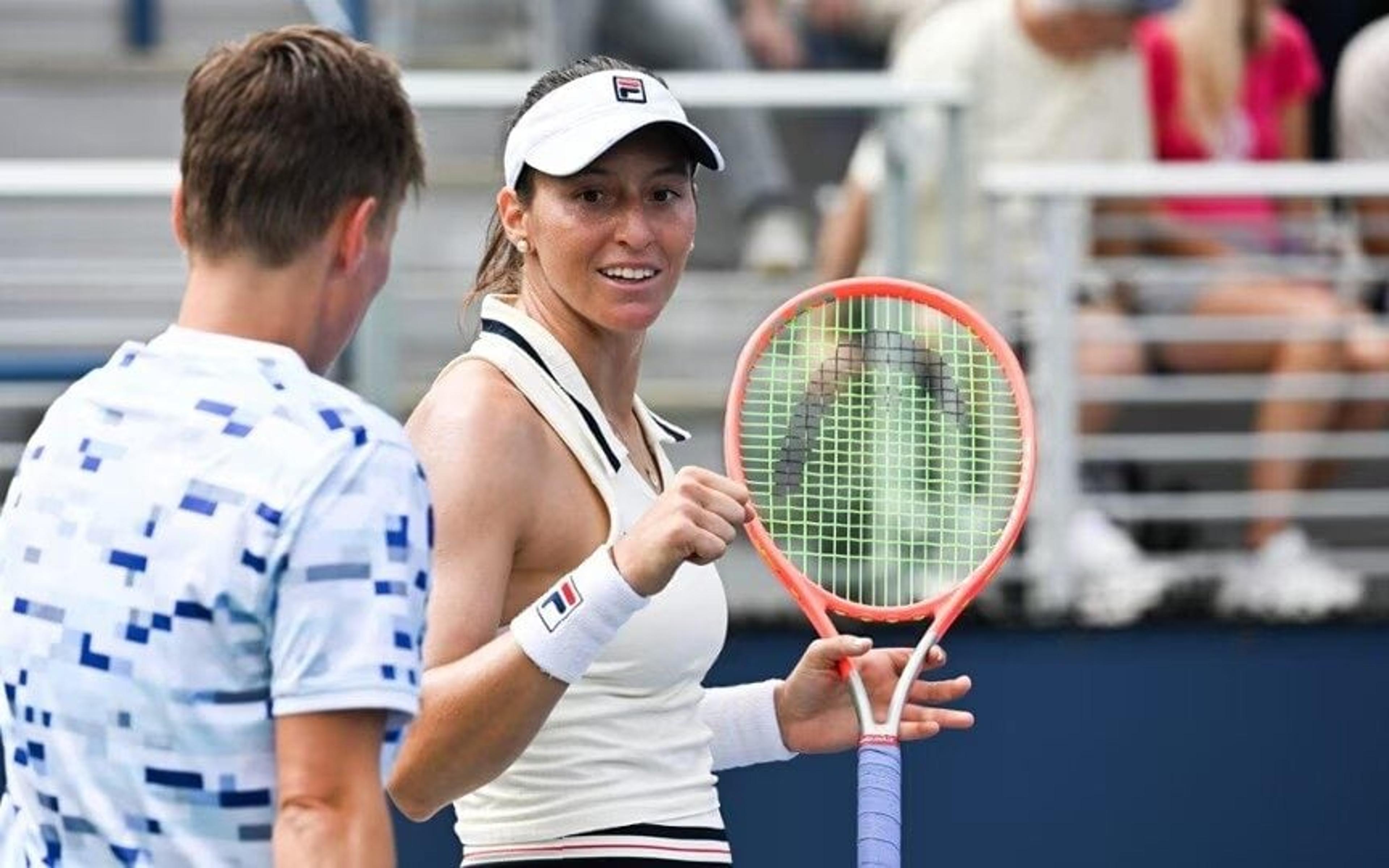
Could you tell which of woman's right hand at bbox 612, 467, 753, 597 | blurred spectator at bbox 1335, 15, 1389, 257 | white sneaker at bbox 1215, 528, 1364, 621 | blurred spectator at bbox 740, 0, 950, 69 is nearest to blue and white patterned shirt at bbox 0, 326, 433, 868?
woman's right hand at bbox 612, 467, 753, 597

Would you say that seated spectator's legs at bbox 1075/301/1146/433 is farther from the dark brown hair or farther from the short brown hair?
the short brown hair

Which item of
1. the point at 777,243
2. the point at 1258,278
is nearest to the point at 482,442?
the point at 777,243

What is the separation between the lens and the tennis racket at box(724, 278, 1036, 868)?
2.87 meters

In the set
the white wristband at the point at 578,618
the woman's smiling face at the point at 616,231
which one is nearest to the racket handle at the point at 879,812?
the white wristband at the point at 578,618

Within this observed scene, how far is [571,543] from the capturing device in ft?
9.01

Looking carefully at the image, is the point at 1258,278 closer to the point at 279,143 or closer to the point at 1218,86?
the point at 1218,86

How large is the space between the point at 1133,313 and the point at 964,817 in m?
1.12

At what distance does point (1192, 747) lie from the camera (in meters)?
5.31

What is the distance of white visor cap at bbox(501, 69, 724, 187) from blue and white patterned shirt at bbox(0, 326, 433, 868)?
0.75 meters

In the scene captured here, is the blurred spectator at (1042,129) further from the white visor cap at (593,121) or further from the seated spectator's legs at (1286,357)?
the white visor cap at (593,121)

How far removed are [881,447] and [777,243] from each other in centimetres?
129

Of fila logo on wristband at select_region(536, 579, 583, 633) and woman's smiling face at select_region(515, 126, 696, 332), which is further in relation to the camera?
woman's smiling face at select_region(515, 126, 696, 332)

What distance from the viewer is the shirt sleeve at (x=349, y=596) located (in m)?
1.97

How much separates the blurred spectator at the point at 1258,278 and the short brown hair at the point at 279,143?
3524 millimetres
